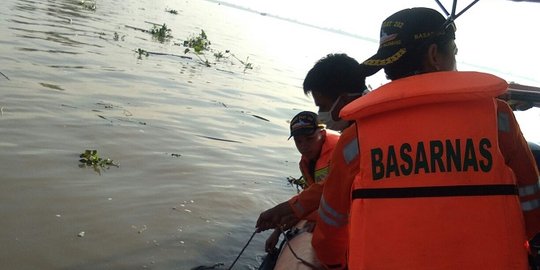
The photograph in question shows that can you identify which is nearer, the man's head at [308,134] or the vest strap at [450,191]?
the vest strap at [450,191]

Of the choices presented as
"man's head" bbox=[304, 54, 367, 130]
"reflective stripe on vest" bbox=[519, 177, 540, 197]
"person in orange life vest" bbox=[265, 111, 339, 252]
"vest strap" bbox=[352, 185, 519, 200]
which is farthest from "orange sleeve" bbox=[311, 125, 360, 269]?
"person in orange life vest" bbox=[265, 111, 339, 252]

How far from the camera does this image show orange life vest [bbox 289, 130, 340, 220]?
2.82m

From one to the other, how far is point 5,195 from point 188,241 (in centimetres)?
165

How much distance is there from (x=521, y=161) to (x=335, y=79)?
1294mm

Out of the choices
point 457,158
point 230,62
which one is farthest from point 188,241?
point 230,62

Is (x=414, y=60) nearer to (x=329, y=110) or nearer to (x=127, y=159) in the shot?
(x=329, y=110)

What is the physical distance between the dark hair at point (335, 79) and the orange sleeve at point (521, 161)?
1180mm

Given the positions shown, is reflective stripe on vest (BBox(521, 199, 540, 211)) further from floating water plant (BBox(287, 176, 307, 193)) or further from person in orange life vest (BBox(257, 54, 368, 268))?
floating water plant (BBox(287, 176, 307, 193))

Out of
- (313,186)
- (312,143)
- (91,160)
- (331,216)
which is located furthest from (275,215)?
(91,160)

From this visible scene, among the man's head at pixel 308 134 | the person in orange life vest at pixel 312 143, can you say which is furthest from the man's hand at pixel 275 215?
the man's head at pixel 308 134

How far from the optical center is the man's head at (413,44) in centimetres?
175

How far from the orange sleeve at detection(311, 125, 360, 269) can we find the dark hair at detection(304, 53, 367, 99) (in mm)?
993

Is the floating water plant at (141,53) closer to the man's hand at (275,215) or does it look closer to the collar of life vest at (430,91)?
the man's hand at (275,215)

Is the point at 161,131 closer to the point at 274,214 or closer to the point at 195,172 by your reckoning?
the point at 195,172
